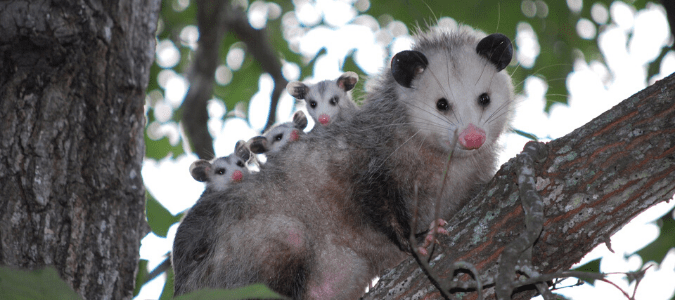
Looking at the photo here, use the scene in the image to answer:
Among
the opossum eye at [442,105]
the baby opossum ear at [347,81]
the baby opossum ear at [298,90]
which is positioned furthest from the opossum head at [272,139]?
the opossum eye at [442,105]

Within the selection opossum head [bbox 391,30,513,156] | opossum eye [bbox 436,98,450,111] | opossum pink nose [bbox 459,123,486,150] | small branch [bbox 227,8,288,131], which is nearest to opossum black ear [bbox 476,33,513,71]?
opossum head [bbox 391,30,513,156]

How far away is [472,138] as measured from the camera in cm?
181

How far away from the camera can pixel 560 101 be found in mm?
2805

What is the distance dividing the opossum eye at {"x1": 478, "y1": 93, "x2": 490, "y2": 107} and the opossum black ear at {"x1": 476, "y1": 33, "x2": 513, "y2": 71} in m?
0.21

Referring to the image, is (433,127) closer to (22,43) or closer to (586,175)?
(586,175)

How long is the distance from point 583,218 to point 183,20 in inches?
131

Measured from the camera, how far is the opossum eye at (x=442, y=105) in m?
2.02

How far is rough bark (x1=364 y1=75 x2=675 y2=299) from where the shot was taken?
57.4 inches

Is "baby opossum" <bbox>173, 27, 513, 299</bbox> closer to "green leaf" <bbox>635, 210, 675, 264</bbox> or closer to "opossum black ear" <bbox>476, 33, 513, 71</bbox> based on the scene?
"opossum black ear" <bbox>476, 33, 513, 71</bbox>

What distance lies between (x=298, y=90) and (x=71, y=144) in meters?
1.72

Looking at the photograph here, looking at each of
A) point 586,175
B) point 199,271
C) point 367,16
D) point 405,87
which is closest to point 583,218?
point 586,175

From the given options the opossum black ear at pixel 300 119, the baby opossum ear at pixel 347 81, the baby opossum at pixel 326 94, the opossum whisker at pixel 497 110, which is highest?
the baby opossum ear at pixel 347 81

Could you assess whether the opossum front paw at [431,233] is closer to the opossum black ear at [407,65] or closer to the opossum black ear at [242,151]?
the opossum black ear at [407,65]

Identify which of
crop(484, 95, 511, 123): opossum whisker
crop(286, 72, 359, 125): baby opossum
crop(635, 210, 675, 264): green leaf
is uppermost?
crop(286, 72, 359, 125): baby opossum
